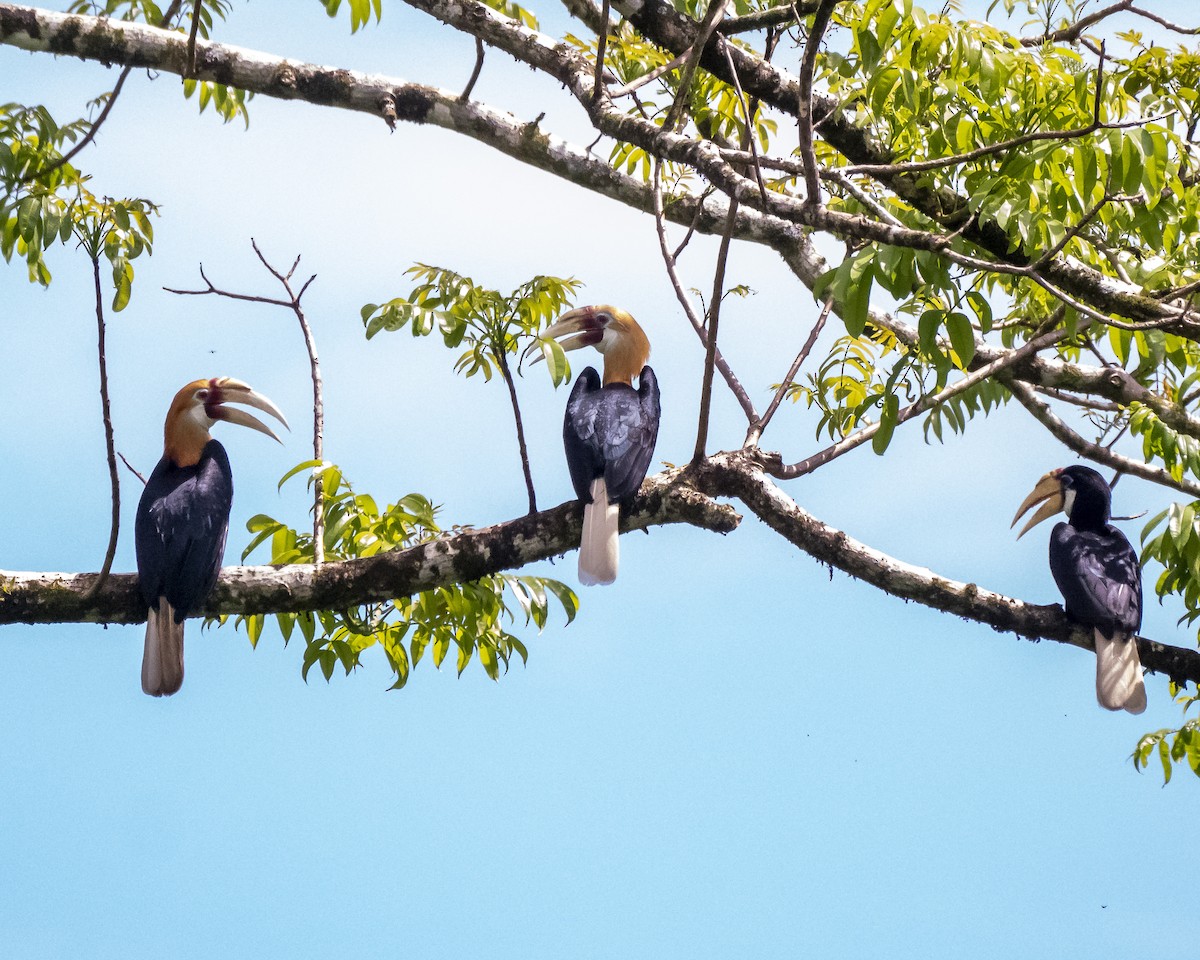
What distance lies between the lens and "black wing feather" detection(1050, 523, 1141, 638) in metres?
4.64

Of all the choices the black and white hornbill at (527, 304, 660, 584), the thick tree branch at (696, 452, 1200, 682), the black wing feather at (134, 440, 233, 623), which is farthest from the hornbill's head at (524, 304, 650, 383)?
the black wing feather at (134, 440, 233, 623)

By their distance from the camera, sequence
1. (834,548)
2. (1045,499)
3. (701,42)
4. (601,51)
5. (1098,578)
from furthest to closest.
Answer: (1045,499) < (1098,578) < (834,548) < (601,51) < (701,42)

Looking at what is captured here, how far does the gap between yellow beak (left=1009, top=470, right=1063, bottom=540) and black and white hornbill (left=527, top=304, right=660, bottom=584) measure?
83.0 inches

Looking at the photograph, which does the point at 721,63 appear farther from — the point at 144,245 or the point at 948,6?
the point at 144,245

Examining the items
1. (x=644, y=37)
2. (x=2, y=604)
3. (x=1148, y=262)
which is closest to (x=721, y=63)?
(x=644, y=37)

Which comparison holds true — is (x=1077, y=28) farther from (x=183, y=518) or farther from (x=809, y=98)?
(x=183, y=518)

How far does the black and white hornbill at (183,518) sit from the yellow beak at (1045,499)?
361 centimetres

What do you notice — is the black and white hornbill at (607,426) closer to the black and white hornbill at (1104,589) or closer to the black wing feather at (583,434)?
the black wing feather at (583,434)

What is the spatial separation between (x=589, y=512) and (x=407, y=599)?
2.70ft

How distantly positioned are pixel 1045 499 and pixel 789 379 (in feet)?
6.53

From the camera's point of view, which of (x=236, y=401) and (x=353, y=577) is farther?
(x=236, y=401)

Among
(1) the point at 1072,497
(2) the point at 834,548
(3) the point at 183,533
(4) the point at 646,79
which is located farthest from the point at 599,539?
(1) the point at 1072,497

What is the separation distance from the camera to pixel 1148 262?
4.62m

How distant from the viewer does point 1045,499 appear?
232 inches
